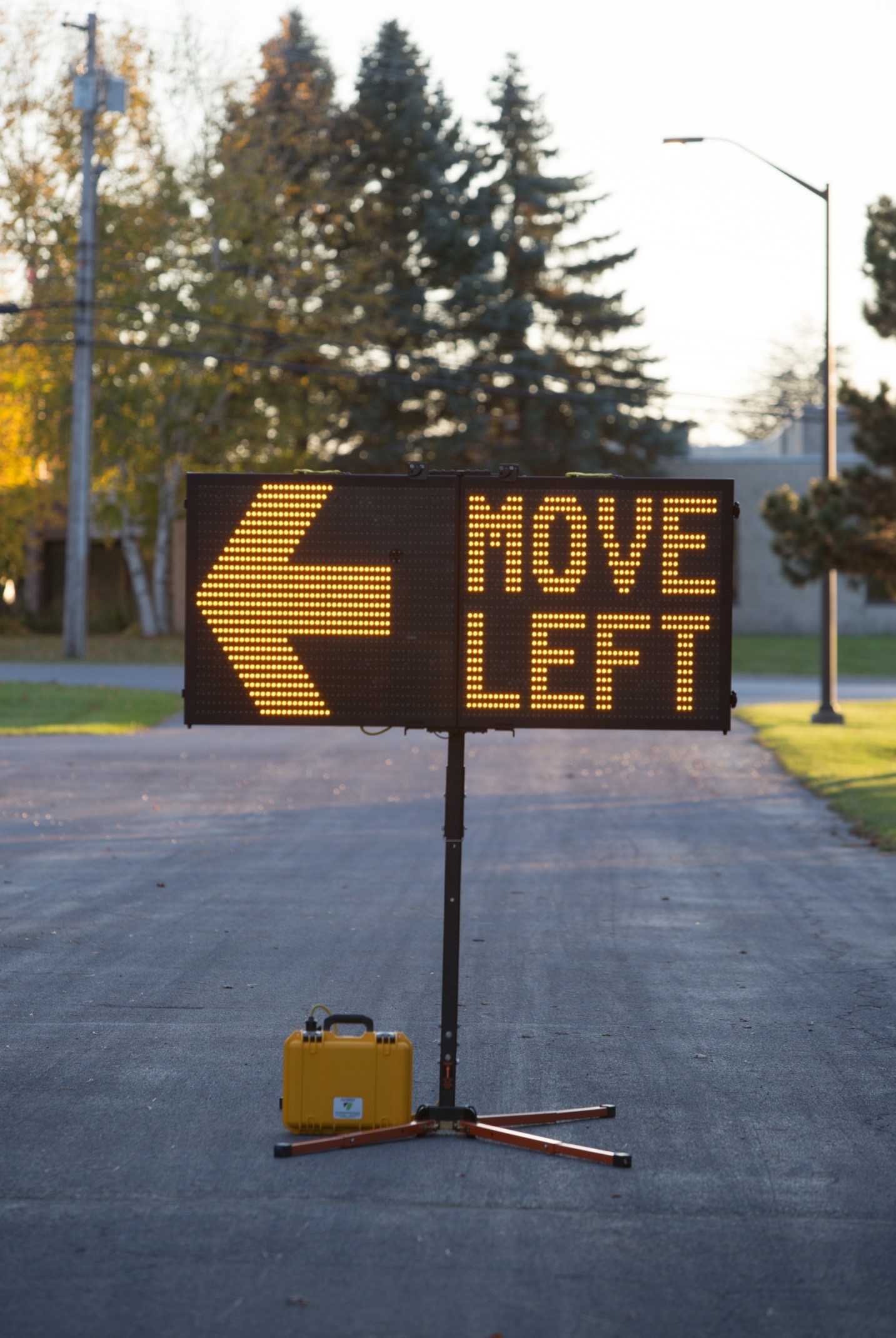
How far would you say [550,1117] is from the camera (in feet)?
19.9

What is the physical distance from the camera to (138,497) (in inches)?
2063

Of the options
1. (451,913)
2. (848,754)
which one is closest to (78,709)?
(848,754)

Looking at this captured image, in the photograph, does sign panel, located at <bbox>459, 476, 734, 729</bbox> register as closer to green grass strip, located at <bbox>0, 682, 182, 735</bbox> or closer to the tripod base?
the tripod base

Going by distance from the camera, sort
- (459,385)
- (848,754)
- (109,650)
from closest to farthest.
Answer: (848,754), (109,650), (459,385)

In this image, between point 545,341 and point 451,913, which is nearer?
point 451,913

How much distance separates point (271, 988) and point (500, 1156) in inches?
116

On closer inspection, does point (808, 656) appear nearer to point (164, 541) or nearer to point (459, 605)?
point (164, 541)

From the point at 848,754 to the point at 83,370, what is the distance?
2297cm

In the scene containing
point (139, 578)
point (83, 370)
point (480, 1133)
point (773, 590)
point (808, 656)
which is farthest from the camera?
point (773, 590)

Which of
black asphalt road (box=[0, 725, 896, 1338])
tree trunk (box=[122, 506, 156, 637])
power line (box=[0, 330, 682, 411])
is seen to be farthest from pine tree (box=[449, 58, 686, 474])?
black asphalt road (box=[0, 725, 896, 1338])

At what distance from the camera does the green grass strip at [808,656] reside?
49.1 m

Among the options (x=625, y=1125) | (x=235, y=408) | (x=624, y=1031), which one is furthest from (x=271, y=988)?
(x=235, y=408)

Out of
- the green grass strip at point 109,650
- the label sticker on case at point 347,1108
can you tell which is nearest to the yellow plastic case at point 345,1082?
the label sticker on case at point 347,1108

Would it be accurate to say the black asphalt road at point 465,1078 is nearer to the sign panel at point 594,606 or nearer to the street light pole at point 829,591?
the sign panel at point 594,606
